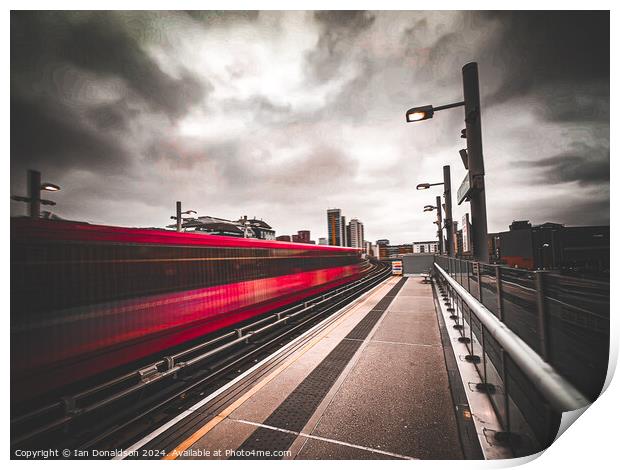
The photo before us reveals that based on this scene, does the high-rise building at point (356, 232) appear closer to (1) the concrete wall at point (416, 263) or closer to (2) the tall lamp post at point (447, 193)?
(1) the concrete wall at point (416, 263)

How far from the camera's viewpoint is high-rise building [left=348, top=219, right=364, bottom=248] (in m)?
160

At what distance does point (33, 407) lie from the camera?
2732 millimetres

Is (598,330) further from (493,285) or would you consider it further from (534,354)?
(493,285)

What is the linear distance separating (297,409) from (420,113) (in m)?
4.32

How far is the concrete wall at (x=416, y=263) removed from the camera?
21953 mm

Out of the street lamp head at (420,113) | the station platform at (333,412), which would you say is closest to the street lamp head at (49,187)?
the station platform at (333,412)

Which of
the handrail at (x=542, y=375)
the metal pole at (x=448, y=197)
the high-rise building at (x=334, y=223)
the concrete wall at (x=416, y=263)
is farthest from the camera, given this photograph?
the high-rise building at (x=334, y=223)

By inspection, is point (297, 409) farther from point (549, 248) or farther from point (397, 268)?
point (397, 268)

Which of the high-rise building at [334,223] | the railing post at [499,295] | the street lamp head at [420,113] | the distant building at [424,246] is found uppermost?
the high-rise building at [334,223]

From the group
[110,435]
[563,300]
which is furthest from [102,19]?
[563,300]

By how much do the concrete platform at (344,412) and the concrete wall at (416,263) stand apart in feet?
60.8

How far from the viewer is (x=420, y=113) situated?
11.1 feet

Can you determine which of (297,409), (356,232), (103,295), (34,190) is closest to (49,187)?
(34,190)
